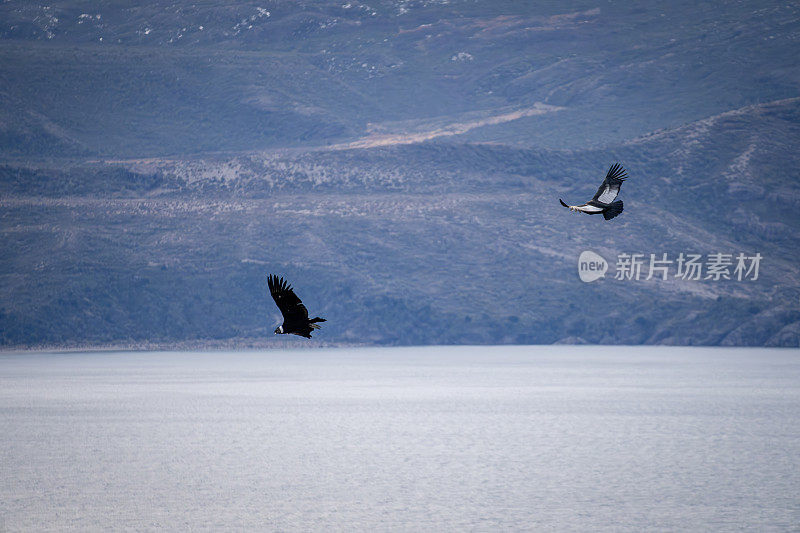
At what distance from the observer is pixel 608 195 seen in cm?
1888

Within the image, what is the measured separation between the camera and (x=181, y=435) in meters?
84.1

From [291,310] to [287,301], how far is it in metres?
0.14

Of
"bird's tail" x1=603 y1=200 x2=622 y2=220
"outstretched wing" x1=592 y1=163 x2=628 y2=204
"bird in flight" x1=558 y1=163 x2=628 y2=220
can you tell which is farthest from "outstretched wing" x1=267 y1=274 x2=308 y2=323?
"outstretched wing" x1=592 y1=163 x2=628 y2=204

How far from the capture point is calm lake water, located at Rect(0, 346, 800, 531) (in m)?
52.5

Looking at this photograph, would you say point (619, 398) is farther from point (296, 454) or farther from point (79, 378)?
point (79, 378)

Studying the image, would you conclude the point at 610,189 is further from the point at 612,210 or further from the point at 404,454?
the point at 404,454

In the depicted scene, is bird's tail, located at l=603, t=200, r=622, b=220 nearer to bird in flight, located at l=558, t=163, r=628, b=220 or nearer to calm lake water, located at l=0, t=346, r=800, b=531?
bird in flight, located at l=558, t=163, r=628, b=220

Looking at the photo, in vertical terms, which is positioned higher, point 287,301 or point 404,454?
point 287,301

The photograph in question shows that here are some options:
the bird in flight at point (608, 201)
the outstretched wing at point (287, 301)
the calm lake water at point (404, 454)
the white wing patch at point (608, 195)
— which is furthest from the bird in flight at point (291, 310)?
the calm lake water at point (404, 454)

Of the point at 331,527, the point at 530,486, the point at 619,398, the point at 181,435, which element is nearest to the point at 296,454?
the point at 181,435

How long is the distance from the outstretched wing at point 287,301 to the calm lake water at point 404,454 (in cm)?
3360

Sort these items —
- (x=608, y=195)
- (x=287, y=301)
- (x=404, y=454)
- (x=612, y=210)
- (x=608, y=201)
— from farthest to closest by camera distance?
(x=404, y=454) < (x=608, y=195) < (x=608, y=201) < (x=612, y=210) < (x=287, y=301)

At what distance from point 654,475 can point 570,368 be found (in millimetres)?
104967

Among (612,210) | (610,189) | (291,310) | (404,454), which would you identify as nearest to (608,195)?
(610,189)
